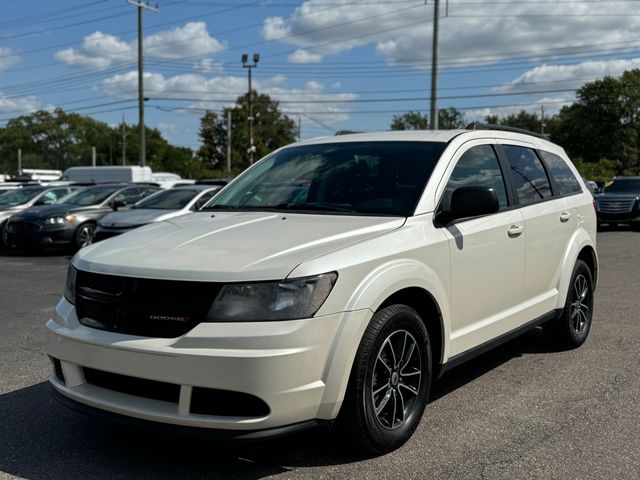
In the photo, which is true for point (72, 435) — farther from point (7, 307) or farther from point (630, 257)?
point (630, 257)

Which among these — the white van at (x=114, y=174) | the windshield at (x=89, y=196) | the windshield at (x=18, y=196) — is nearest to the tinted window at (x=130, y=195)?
the windshield at (x=89, y=196)

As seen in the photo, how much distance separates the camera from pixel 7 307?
8359 millimetres

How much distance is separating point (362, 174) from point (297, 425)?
1929 mm

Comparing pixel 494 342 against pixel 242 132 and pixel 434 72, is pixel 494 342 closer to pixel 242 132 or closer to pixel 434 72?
pixel 434 72

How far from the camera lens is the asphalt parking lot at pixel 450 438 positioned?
3498mm

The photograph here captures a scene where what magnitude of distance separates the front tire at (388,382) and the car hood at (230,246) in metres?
0.47

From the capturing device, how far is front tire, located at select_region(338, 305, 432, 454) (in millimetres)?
3426

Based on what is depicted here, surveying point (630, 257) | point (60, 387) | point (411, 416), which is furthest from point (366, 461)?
point (630, 257)

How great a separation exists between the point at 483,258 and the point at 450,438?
1.18 meters

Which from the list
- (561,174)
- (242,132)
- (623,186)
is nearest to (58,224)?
(561,174)

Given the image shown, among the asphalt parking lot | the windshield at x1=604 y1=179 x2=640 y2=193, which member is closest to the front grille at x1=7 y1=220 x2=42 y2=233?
the asphalt parking lot

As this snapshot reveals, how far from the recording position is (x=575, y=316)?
19.6 feet

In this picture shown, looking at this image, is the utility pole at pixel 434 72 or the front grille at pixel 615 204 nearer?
the front grille at pixel 615 204

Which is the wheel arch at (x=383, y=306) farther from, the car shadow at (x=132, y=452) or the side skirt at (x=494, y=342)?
the car shadow at (x=132, y=452)
